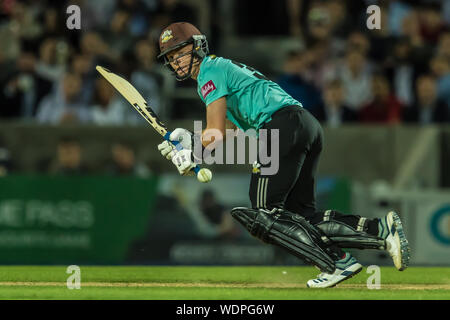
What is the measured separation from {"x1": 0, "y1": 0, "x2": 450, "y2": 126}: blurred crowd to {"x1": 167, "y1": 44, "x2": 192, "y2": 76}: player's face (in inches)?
204

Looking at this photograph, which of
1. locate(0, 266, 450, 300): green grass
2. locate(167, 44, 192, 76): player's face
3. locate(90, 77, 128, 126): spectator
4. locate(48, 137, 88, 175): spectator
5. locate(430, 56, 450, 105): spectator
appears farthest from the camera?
locate(430, 56, 450, 105): spectator

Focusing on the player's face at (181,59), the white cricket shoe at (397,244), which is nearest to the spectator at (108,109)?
the player's face at (181,59)

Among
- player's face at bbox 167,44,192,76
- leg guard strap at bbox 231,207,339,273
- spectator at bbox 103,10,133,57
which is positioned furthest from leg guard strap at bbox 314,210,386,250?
spectator at bbox 103,10,133,57

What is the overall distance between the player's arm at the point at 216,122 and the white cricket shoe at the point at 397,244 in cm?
150

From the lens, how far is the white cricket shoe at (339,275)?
771 cm

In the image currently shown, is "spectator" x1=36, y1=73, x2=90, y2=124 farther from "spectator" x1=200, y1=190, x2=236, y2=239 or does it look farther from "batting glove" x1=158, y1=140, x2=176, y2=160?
"batting glove" x1=158, y1=140, x2=176, y2=160

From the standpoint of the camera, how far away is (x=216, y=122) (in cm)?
735

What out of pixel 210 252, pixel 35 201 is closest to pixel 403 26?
pixel 210 252

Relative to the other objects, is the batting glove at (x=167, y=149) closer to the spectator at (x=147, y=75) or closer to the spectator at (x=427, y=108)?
the spectator at (x=147, y=75)

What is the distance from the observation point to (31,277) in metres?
8.73

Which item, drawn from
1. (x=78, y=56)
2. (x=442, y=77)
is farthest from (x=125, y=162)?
(x=442, y=77)

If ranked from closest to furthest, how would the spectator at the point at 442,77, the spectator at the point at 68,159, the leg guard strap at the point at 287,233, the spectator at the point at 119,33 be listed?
the leg guard strap at the point at 287,233 → the spectator at the point at 68,159 → the spectator at the point at 442,77 → the spectator at the point at 119,33

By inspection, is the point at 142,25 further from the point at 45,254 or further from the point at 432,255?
the point at 432,255

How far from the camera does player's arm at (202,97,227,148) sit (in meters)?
7.31
